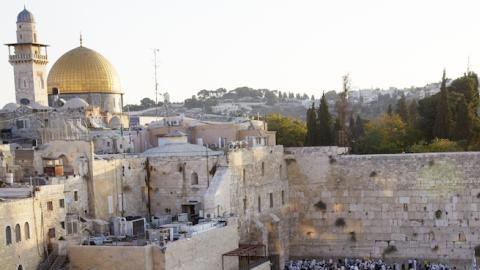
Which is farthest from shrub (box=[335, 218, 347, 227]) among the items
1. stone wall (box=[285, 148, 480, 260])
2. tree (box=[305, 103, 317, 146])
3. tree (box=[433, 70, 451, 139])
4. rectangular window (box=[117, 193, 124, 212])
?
rectangular window (box=[117, 193, 124, 212])

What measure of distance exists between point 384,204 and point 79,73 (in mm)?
17066

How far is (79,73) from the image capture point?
3741 centimetres

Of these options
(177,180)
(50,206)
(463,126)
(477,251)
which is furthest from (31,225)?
(463,126)

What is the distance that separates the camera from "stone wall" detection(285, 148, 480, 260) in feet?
98.1

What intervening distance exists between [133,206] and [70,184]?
13.9 feet

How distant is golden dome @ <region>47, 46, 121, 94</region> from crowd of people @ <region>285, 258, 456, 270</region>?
1435cm

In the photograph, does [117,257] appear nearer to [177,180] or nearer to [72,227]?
[72,227]

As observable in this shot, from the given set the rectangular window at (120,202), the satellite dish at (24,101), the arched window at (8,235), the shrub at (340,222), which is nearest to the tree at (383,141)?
the shrub at (340,222)

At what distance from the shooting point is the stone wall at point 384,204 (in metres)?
29.9

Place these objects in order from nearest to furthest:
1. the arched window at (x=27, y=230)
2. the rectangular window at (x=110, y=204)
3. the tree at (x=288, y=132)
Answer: the arched window at (x=27, y=230)
the rectangular window at (x=110, y=204)
the tree at (x=288, y=132)

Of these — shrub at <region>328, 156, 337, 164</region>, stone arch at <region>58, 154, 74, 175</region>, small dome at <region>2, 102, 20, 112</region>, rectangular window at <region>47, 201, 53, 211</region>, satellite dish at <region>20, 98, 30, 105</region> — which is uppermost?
satellite dish at <region>20, 98, 30, 105</region>

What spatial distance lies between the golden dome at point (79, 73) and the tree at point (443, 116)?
1701cm

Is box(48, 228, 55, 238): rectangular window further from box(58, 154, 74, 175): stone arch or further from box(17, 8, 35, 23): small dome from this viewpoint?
box(17, 8, 35, 23): small dome

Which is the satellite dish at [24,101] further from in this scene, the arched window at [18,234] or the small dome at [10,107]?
the arched window at [18,234]
